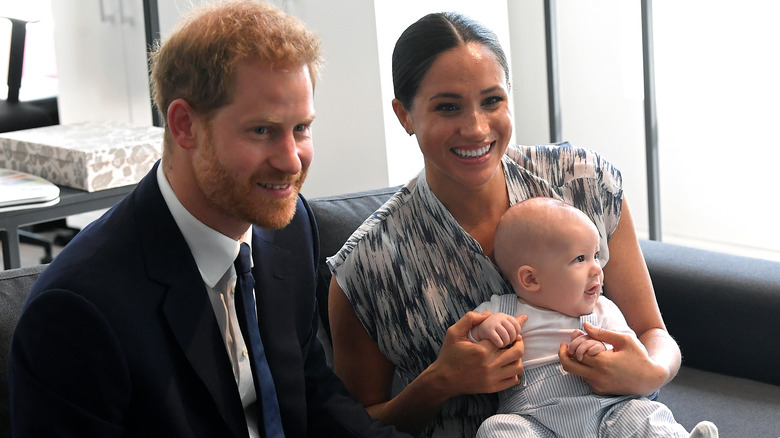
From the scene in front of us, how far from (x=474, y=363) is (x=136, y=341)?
624 mm

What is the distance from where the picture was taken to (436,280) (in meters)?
1.90

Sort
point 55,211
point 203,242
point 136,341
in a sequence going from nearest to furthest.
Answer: point 136,341 < point 203,242 < point 55,211

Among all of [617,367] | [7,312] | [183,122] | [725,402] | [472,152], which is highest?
[183,122]

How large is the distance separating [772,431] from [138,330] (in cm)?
140

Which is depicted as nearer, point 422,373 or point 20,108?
point 422,373

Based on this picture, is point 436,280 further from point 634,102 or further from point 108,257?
point 634,102

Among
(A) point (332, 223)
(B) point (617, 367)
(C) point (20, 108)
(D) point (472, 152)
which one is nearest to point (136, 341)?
(D) point (472, 152)

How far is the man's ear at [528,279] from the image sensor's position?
71.9 inches

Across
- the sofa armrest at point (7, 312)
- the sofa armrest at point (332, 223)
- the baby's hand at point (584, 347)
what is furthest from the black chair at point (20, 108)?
the baby's hand at point (584, 347)

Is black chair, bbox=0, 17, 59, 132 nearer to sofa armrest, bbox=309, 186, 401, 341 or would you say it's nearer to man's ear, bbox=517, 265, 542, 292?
sofa armrest, bbox=309, 186, 401, 341

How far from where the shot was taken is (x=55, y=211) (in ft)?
9.86

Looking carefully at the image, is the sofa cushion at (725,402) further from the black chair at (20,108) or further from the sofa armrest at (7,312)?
the black chair at (20,108)

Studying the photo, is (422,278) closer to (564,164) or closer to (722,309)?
(564,164)

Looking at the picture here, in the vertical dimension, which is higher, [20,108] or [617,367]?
[20,108]
